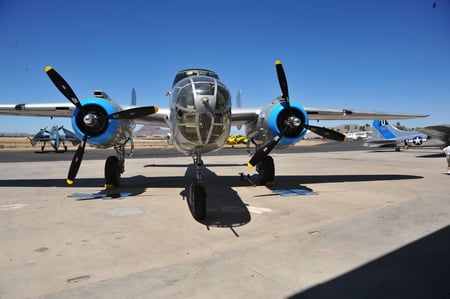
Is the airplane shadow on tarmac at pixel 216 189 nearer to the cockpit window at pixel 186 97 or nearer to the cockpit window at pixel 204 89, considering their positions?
the cockpit window at pixel 186 97

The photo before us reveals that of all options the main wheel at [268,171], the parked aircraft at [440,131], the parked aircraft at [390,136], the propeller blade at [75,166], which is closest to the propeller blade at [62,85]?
the propeller blade at [75,166]

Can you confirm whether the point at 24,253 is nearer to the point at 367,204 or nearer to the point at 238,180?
the point at 367,204

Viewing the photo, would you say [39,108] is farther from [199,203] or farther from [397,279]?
[397,279]

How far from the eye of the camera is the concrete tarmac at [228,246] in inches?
144

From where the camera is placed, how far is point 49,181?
12773 millimetres

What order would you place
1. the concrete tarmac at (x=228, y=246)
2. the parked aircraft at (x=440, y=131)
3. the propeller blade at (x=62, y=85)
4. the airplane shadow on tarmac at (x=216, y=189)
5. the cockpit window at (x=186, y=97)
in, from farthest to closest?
the parked aircraft at (x=440, y=131)
the propeller blade at (x=62, y=85)
the airplane shadow on tarmac at (x=216, y=189)
the cockpit window at (x=186, y=97)
the concrete tarmac at (x=228, y=246)

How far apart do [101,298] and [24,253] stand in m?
2.33

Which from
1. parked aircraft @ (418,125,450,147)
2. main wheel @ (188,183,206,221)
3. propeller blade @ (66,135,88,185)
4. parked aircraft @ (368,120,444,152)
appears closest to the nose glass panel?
main wheel @ (188,183,206,221)

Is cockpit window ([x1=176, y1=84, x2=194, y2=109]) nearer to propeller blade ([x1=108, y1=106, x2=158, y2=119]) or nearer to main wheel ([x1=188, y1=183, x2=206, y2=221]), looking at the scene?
propeller blade ([x1=108, y1=106, x2=158, y2=119])

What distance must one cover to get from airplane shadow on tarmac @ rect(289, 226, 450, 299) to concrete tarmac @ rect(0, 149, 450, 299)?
0.05 feet

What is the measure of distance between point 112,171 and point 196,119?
6.24 m

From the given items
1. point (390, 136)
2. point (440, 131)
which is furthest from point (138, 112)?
point (390, 136)

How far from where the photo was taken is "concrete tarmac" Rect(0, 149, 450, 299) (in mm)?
3648

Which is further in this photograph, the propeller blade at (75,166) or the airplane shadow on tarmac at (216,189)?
the propeller blade at (75,166)
